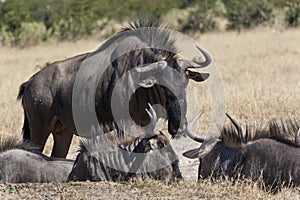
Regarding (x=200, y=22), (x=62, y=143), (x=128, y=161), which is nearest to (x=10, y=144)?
(x=62, y=143)

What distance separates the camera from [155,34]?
757cm

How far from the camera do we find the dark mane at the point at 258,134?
6.95 metres

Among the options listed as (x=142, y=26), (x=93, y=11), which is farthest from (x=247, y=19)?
(x=142, y=26)

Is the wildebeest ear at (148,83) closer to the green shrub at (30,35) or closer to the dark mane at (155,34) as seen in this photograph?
the dark mane at (155,34)

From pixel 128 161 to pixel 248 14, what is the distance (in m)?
23.9

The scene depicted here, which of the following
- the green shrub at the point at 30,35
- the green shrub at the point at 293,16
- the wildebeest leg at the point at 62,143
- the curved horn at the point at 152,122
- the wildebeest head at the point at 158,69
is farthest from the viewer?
the green shrub at the point at 30,35

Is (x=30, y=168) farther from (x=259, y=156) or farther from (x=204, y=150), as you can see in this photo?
(x=259, y=156)

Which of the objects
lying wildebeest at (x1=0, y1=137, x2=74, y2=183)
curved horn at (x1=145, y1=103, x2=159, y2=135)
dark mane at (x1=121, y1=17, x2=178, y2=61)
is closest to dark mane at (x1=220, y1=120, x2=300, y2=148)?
curved horn at (x1=145, y1=103, x2=159, y2=135)

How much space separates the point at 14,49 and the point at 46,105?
62.7 feet

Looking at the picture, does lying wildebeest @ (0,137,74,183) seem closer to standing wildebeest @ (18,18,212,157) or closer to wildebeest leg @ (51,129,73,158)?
standing wildebeest @ (18,18,212,157)

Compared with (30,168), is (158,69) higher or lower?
higher

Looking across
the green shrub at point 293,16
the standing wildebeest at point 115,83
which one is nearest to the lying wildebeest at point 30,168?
the standing wildebeest at point 115,83

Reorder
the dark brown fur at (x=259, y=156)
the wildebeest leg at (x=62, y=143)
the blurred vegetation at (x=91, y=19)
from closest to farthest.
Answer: the dark brown fur at (x=259, y=156), the wildebeest leg at (x=62, y=143), the blurred vegetation at (x=91, y=19)

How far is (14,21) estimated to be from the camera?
99.9ft
